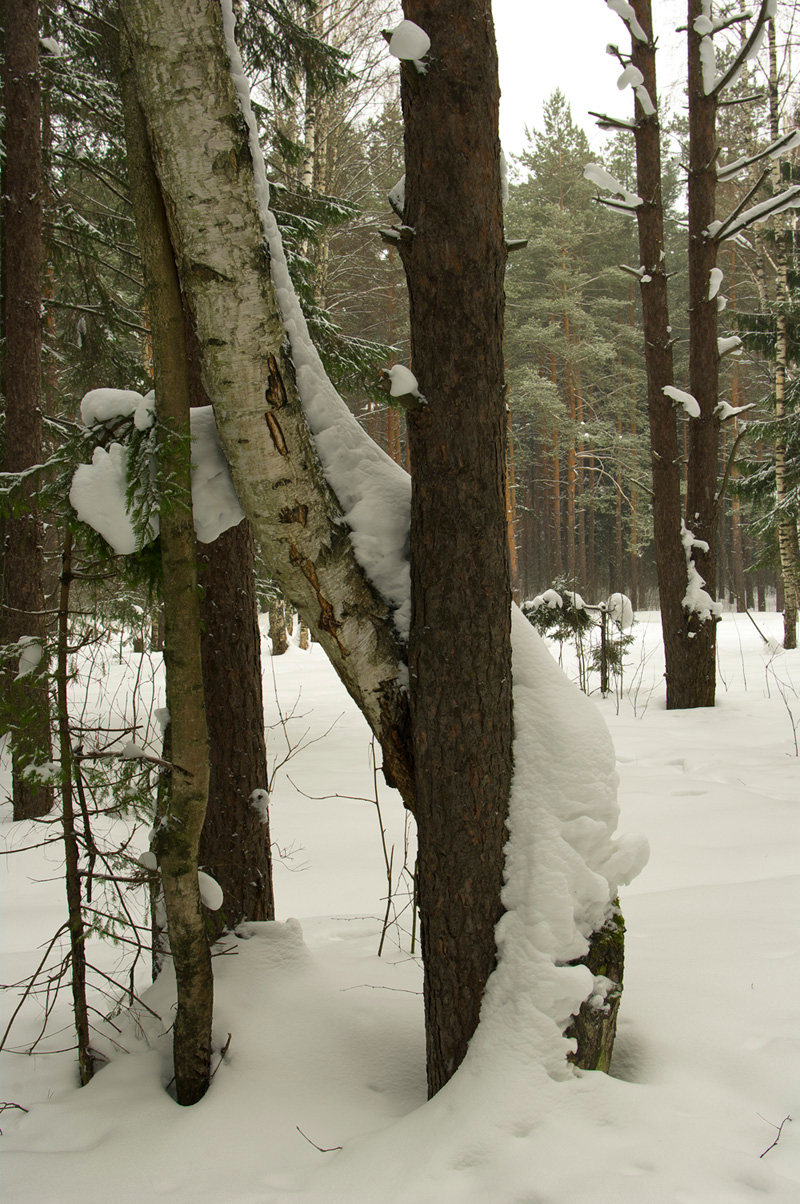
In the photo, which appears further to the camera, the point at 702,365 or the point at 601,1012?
the point at 702,365

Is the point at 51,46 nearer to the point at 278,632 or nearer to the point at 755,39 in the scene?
the point at 755,39

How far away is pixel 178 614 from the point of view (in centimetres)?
161

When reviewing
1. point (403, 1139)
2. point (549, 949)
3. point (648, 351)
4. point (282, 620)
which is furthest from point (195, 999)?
point (282, 620)

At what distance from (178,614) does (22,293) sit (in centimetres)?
444

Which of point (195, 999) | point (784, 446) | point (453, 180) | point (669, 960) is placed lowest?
point (669, 960)

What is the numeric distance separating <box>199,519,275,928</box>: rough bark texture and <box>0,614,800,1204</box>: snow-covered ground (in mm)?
185

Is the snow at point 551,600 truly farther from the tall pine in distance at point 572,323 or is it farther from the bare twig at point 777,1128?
the tall pine in distance at point 572,323

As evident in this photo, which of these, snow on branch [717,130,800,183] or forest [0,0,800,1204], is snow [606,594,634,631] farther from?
forest [0,0,800,1204]

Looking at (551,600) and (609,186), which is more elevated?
(609,186)

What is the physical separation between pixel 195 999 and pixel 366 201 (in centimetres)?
1548

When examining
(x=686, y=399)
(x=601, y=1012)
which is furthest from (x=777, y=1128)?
(x=686, y=399)

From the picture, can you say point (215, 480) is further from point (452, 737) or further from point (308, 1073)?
point (308, 1073)

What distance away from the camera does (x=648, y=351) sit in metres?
6.81

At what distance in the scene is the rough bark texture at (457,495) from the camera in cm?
159
